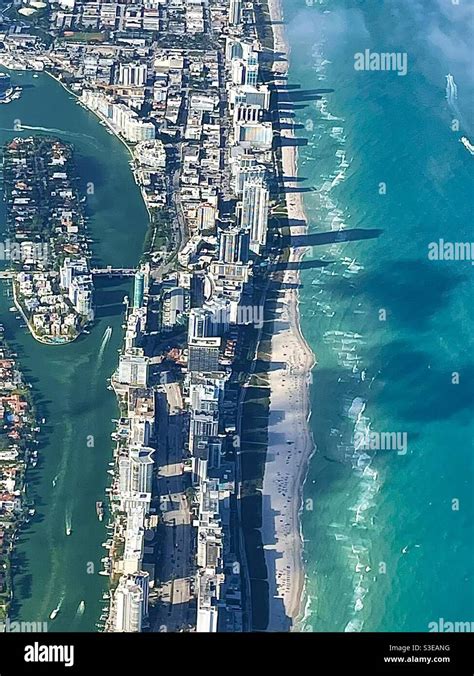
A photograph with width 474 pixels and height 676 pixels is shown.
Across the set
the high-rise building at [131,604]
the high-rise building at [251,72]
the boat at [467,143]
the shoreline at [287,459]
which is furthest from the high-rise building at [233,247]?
the high-rise building at [131,604]

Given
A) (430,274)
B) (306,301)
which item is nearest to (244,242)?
(306,301)

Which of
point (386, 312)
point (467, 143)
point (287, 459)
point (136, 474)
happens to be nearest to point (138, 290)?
point (386, 312)

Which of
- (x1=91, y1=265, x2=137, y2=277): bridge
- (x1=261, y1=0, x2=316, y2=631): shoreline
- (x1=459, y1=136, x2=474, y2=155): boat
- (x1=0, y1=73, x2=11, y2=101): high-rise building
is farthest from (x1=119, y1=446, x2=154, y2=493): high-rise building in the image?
(x1=0, y1=73, x2=11, y2=101): high-rise building

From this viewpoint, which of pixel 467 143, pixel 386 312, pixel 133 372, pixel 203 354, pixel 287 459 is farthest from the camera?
pixel 467 143

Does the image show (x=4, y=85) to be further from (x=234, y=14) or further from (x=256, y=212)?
(x=256, y=212)

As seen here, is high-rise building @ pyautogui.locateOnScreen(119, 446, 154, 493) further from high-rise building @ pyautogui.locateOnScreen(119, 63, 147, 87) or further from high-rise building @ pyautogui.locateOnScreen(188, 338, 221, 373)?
high-rise building @ pyautogui.locateOnScreen(119, 63, 147, 87)

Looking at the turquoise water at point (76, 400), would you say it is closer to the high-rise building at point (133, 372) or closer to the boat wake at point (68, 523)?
the boat wake at point (68, 523)
